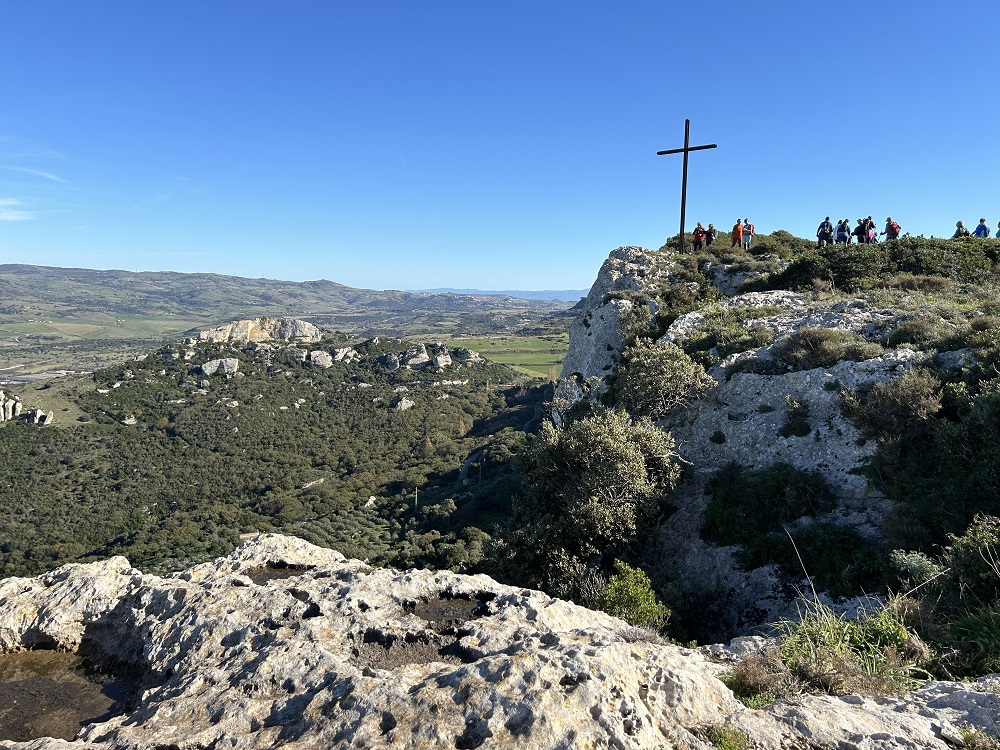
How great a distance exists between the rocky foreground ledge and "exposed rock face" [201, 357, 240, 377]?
149090mm

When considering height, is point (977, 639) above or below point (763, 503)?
above

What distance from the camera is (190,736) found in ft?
16.0

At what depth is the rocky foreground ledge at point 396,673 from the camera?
4.49m

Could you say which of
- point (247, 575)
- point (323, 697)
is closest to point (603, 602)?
point (323, 697)

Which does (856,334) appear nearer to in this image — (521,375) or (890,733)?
(890,733)

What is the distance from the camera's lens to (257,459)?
98.9 metres

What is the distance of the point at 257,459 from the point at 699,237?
9654 centimetres

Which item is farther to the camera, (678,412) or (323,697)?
(678,412)

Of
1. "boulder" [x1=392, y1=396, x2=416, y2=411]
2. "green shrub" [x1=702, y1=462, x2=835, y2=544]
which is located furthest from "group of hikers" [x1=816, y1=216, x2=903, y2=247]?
"boulder" [x1=392, y1=396, x2=416, y2=411]

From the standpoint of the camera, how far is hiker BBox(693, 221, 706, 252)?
97.6 ft

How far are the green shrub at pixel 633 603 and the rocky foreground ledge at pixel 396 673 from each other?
149 centimetres

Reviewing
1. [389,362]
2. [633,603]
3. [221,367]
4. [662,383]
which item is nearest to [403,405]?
[389,362]

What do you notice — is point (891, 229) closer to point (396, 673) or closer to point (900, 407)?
point (900, 407)

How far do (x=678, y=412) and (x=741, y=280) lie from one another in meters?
13.2
